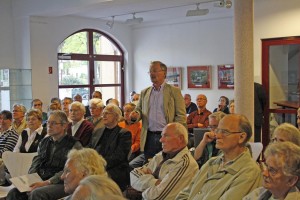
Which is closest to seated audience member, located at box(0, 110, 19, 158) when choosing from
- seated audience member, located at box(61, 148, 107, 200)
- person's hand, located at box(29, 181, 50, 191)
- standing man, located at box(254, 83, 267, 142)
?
person's hand, located at box(29, 181, 50, 191)

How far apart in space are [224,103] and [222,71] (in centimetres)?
221

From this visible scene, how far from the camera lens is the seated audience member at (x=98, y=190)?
5.29ft

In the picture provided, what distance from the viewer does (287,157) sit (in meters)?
2.00

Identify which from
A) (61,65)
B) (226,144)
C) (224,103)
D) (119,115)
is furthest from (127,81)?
(226,144)

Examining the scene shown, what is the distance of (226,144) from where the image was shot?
257 centimetres

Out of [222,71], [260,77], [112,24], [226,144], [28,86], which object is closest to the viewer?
[226,144]

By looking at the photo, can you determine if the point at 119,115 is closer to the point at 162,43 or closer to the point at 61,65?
the point at 61,65

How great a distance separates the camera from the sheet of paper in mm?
3500

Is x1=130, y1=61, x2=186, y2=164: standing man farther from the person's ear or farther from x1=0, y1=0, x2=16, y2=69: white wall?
x1=0, y1=0, x2=16, y2=69: white wall

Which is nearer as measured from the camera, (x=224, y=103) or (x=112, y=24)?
(x=224, y=103)

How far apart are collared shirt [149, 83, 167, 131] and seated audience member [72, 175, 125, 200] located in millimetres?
2332

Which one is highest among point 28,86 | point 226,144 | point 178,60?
point 178,60

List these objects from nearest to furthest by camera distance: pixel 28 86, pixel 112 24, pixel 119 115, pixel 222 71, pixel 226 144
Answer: pixel 226 144, pixel 119 115, pixel 28 86, pixel 222 71, pixel 112 24

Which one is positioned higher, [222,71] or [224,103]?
[222,71]
